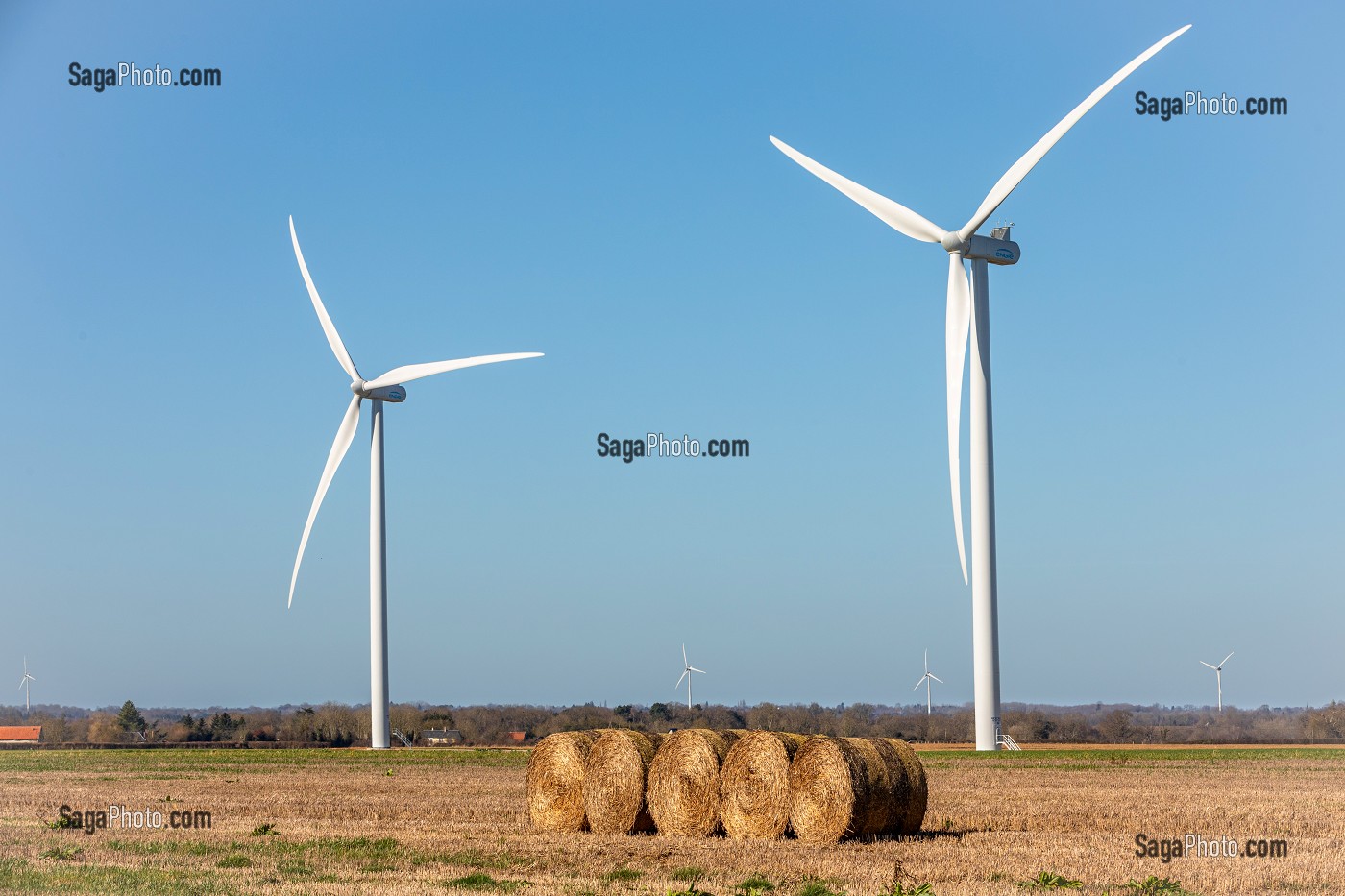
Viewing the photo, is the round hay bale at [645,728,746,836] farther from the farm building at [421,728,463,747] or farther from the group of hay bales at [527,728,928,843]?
the farm building at [421,728,463,747]

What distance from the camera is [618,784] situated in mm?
26500

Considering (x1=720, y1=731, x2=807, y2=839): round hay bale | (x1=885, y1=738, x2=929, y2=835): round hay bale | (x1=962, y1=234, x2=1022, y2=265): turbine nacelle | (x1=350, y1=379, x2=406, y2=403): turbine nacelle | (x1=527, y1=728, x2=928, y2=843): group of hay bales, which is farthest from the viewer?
(x1=350, y1=379, x2=406, y2=403): turbine nacelle

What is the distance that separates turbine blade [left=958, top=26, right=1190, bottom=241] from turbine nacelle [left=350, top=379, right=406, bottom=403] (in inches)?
1206

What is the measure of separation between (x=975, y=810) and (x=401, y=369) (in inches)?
1773

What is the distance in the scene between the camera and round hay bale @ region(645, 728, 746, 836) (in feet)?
82.9

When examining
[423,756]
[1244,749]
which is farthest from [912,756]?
[1244,749]

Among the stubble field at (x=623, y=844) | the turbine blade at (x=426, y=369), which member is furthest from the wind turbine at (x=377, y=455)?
the stubble field at (x=623, y=844)

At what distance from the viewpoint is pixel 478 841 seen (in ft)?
80.1

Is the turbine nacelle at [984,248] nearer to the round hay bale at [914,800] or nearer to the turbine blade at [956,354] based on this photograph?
the turbine blade at [956,354]

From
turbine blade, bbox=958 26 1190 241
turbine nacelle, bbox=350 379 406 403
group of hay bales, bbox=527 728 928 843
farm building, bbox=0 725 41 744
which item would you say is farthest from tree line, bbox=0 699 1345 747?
group of hay bales, bbox=527 728 928 843

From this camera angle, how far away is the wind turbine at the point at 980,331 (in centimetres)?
4628

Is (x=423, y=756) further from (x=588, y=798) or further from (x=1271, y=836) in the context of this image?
(x=1271, y=836)

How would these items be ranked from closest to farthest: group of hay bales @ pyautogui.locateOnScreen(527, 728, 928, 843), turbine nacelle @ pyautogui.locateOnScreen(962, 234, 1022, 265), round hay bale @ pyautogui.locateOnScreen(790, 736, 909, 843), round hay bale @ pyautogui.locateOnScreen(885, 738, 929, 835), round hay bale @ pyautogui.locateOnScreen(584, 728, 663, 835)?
round hay bale @ pyautogui.locateOnScreen(790, 736, 909, 843) < group of hay bales @ pyautogui.locateOnScreen(527, 728, 928, 843) < round hay bale @ pyautogui.locateOnScreen(885, 738, 929, 835) < round hay bale @ pyautogui.locateOnScreen(584, 728, 663, 835) < turbine nacelle @ pyautogui.locateOnScreen(962, 234, 1022, 265)

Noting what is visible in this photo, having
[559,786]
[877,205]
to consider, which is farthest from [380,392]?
[559,786]
